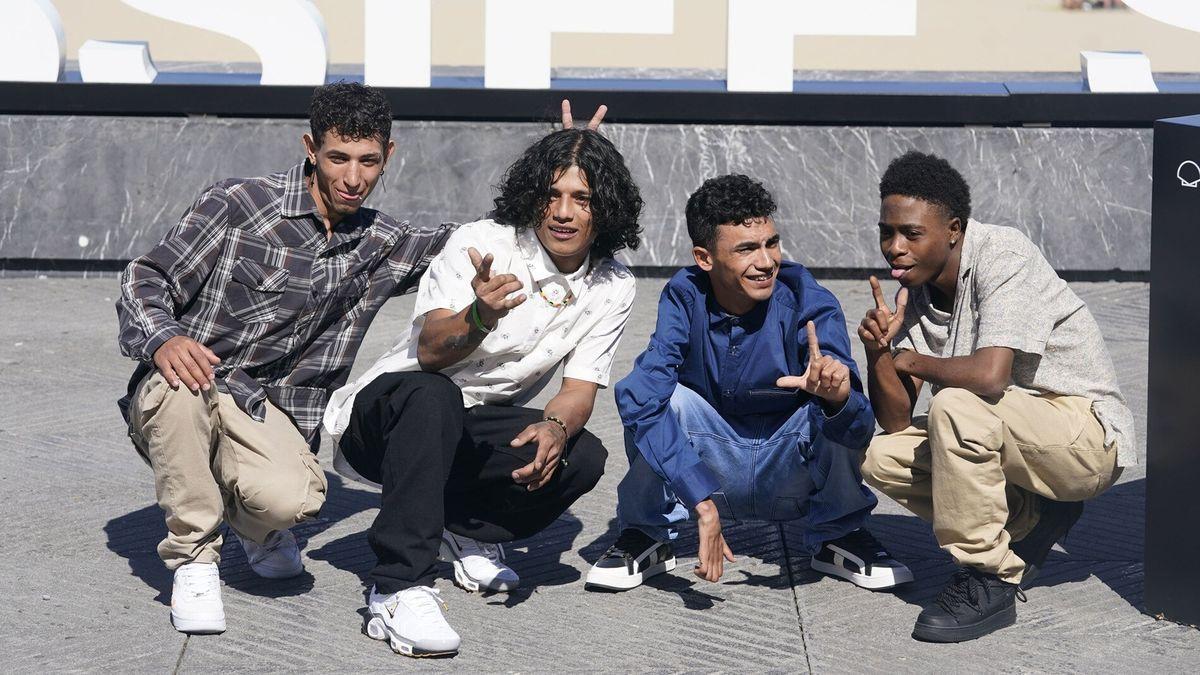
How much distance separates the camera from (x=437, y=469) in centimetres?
400

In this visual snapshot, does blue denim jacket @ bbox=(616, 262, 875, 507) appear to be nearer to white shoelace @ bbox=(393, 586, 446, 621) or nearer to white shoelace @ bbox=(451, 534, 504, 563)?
white shoelace @ bbox=(451, 534, 504, 563)

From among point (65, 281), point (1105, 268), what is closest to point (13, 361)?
point (65, 281)

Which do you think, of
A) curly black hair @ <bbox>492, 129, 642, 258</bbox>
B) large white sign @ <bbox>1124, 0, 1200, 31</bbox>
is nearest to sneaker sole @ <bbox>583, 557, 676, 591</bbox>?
curly black hair @ <bbox>492, 129, 642, 258</bbox>

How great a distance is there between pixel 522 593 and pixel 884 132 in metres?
4.42

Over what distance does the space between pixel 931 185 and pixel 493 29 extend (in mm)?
4257

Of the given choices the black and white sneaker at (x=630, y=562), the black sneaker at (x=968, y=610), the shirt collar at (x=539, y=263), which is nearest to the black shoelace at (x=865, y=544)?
the black sneaker at (x=968, y=610)

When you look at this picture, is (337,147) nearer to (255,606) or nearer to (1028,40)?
(255,606)

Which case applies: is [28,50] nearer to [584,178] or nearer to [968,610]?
[584,178]

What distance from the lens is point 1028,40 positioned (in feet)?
59.3

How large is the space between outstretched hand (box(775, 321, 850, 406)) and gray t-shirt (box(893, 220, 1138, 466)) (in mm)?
374

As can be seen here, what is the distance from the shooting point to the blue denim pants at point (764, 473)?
4.37m

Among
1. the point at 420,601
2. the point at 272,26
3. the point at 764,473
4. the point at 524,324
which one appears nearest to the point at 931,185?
the point at 764,473

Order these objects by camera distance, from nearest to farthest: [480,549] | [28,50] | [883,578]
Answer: [883,578] < [480,549] < [28,50]

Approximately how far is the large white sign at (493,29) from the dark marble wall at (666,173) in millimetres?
279
